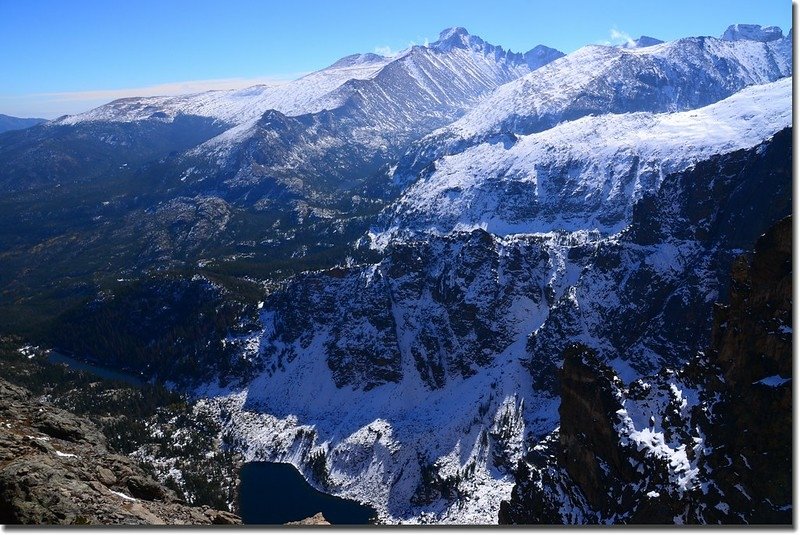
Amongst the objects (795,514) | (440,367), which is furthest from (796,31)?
(440,367)

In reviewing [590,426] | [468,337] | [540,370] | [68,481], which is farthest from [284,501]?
[68,481]

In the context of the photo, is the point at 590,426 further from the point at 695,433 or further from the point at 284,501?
the point at 284,501

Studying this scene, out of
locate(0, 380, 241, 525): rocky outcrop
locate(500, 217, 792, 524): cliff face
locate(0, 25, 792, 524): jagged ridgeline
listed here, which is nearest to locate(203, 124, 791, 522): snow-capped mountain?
locate(0, 25, 792, 524): jagged ridgeline

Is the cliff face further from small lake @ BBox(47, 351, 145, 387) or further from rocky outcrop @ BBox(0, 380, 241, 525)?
small lake @ BBox(47, 351, 145, 387)

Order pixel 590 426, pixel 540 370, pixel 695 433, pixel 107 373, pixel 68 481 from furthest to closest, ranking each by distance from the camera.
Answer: pixel 107 373, pixel 540 370, pixel 590 426, pixel 695 433, pixel 68 481

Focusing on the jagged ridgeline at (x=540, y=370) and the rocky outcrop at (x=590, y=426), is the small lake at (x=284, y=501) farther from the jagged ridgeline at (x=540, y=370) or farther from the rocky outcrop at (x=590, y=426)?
the rocky outcrop at (x=590, y=426)

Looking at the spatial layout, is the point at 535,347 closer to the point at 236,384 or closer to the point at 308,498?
the point at 308,498
